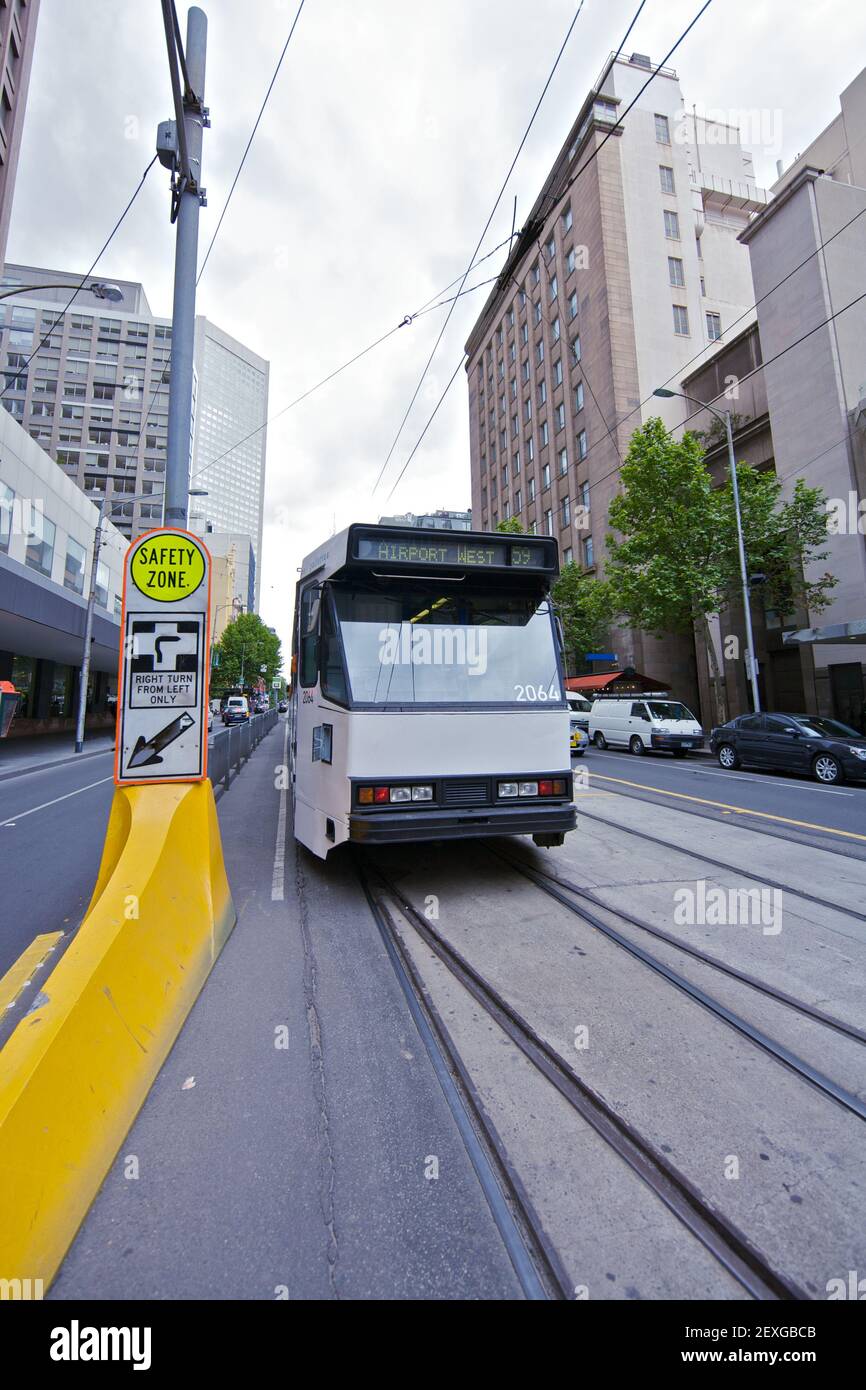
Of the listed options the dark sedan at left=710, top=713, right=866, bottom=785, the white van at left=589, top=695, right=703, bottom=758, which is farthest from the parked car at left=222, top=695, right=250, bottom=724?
the dark sedan at left=710, top=713, right=866, bottom=785

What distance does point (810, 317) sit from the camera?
2148 cm

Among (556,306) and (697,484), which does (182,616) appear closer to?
(697,484)

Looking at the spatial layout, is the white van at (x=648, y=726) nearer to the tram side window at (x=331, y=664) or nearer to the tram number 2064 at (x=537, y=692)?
the tram number 2064 at (x=537, y=692)

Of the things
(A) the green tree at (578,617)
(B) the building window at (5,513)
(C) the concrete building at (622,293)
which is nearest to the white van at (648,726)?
(C) the concrete building at (622,293)

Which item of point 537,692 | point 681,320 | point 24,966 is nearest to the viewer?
point 24,966

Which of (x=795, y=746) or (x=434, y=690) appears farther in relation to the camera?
(x=795, y=746)

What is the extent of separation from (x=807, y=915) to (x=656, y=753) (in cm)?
1714

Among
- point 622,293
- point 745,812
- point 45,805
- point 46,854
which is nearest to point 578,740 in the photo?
point 745,812

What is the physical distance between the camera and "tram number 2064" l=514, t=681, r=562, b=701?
5.39 metres

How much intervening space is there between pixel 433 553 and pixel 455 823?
7.95 feet

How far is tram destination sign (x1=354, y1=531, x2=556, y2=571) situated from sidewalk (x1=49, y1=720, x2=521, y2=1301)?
336cm

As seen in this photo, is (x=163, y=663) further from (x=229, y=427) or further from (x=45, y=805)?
(x=229, y=427)

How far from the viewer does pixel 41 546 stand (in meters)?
25.1
